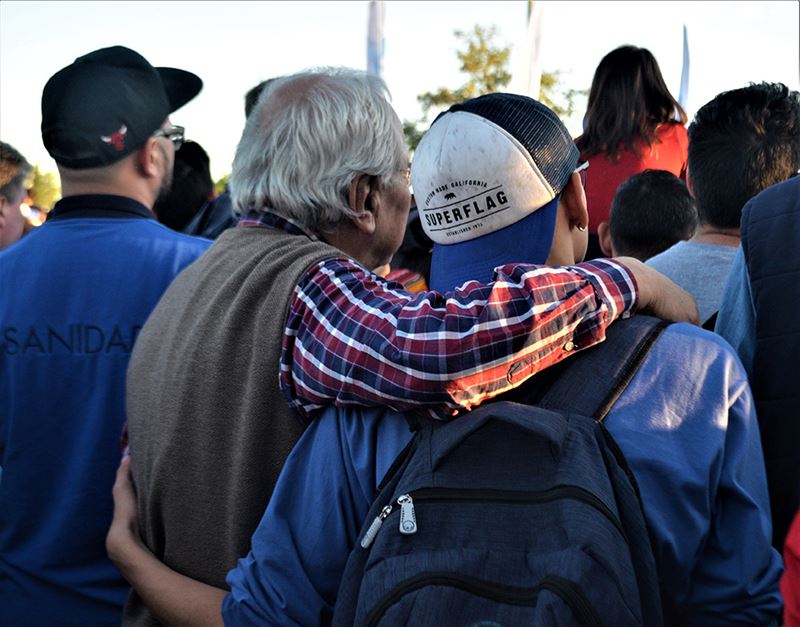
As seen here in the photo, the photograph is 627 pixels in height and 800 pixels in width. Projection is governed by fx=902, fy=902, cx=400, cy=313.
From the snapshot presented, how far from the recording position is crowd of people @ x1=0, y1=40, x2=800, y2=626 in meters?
1.33

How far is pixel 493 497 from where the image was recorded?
4.36 ft

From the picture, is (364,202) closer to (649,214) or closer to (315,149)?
(315,149)

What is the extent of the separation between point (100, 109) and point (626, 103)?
250cm

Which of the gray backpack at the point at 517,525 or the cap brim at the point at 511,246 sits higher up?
the cap brim at the point at 511,246

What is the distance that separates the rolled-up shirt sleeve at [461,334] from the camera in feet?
4.57

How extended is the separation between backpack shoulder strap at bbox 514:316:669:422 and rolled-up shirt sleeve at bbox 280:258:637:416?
3 centimetres

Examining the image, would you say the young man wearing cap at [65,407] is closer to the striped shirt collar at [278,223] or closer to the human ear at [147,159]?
the human ear at [147,159]

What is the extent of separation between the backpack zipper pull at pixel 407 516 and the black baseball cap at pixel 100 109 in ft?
4.89

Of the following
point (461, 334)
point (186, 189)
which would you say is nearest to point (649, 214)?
point (186, 189)

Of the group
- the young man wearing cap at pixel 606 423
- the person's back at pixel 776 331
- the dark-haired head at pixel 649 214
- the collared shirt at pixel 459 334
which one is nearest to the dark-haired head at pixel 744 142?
the person's back at pixel 776 331

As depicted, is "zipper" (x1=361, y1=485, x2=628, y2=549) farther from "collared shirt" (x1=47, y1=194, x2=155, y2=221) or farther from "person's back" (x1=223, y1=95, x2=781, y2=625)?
"collared shirt" (x1=47, y1=194, x2=155, y2=221)

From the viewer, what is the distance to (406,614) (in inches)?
49.8

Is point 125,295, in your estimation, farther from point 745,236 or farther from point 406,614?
point 745,236

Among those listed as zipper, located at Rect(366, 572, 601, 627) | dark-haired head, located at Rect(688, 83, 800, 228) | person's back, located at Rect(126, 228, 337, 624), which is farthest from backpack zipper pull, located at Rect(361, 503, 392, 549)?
dark-haired head, located at Rect(688, 83, 800, 228)
